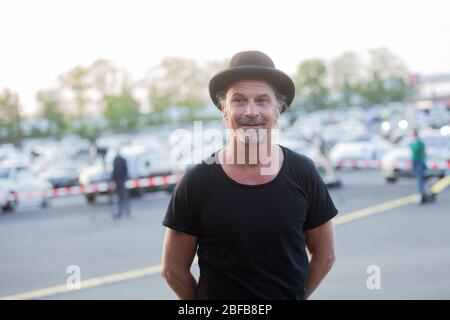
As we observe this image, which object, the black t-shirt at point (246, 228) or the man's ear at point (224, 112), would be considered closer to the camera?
the black t-shirt at point (246, 228)

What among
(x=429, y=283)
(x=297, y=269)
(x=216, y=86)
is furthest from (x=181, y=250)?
(x=429, y=283)

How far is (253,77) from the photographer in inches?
107

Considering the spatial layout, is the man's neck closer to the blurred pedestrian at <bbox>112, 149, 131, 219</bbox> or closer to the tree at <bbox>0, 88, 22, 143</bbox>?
the blurred pedestrian at <bbox>112, 149, 131, 219</bbox>

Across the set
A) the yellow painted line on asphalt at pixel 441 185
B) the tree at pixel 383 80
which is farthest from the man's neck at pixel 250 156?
the tree at pixel 383 80

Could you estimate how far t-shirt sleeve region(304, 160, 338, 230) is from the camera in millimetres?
2656

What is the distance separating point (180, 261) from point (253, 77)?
0.85 meters

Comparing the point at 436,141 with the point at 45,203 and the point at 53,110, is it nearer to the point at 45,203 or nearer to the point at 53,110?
the point at 45,203

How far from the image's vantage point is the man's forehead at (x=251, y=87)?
268cm

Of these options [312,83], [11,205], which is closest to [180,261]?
[11,205]

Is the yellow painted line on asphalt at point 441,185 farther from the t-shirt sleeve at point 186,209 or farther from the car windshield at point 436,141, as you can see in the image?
the t-shirt sleeve at point 186,209

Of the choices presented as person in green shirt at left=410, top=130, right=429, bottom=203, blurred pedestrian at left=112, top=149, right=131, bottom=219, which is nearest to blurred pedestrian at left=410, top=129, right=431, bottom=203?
person in green shirt at left=410, top=130, right=429, bottom=203

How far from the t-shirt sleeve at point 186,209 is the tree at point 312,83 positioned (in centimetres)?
6488

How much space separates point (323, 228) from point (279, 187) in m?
0.33
